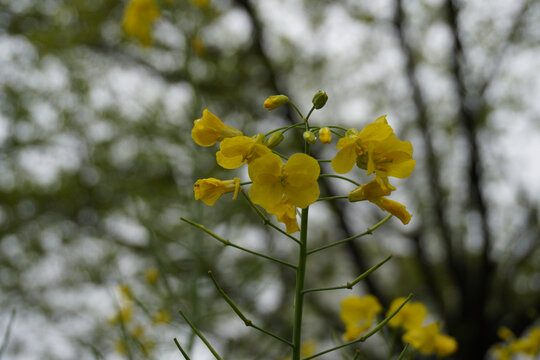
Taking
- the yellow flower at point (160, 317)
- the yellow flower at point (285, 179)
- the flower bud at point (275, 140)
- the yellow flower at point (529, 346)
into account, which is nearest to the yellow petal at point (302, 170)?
the yellow flower at point (285, 179)

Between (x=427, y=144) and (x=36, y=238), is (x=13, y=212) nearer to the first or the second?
(x=36, y=238)

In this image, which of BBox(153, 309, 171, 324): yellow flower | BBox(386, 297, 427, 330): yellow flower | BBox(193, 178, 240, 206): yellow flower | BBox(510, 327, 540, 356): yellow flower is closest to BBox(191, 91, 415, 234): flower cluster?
BBox(193, 178, 240, 206): yellow flower

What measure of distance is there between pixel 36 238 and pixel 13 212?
14.3 inches

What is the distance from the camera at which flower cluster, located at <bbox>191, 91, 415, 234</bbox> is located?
85cm

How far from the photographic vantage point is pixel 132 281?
14.1ft

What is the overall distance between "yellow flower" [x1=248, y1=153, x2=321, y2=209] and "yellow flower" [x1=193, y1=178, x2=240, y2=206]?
0.08 m

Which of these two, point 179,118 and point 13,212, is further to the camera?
point 13,212

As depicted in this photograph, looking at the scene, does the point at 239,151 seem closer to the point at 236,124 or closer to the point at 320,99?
the point at 320,99

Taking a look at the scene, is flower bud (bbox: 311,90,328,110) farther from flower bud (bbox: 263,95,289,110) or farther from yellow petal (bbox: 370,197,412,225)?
yellow petal (bbox: 370,197,412,225)

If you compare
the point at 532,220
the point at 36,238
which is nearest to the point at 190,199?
the point at 36,238

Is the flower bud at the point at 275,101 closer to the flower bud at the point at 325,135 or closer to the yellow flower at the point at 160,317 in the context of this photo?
the flower bud at the point at 325,135

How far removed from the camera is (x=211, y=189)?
3.06 feet

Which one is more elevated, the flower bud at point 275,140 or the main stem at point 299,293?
the flower bud at point 275,140

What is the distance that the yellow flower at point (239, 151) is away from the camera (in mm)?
883
